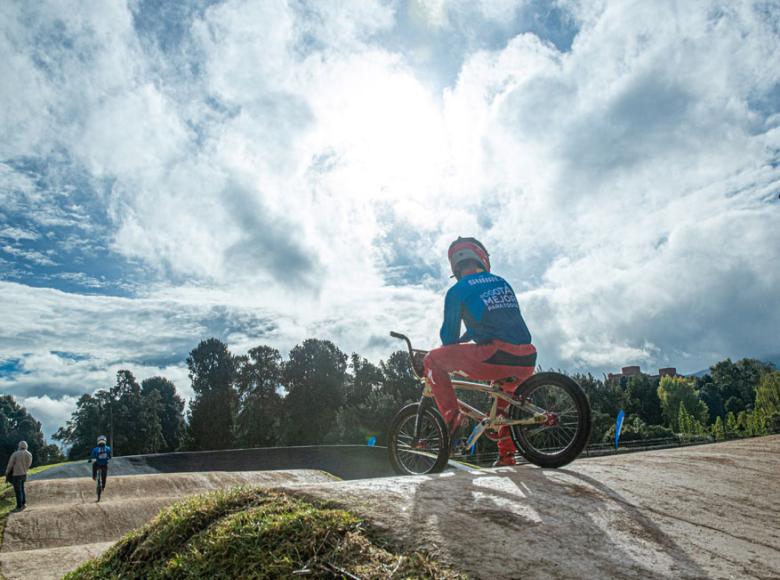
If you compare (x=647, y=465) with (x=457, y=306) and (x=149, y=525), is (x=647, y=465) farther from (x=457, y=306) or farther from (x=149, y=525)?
(x=149, y=525)

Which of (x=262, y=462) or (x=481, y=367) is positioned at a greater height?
(x=481, y=367)

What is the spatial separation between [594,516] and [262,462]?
28340 millimetres

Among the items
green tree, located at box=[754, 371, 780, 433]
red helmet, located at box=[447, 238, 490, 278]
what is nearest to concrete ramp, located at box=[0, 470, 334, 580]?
red helmet, located at box=[447, 238, 490, 278]

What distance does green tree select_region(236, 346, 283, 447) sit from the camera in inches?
2301

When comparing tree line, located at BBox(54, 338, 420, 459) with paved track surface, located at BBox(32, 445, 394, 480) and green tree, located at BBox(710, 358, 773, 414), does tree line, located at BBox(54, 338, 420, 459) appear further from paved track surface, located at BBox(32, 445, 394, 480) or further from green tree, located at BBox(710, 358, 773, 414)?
green tree, located at BBox(710, 358, 773, 414)

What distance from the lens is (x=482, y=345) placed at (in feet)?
16.7

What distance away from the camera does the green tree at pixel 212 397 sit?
6081 centimetres

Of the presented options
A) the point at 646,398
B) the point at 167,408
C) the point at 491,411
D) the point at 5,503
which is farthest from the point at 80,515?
the point at 646,398

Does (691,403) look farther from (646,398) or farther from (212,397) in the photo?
(212,397)

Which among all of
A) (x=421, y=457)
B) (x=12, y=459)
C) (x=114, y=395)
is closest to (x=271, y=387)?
(x=114, y=395)

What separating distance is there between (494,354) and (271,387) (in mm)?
67250

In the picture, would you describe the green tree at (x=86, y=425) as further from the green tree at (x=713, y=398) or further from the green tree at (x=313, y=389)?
the green tree at (x=713, y=398)

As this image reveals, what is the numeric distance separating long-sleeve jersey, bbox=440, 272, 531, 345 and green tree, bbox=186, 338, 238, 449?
60.5 metres

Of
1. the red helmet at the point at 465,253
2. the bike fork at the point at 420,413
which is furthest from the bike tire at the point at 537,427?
the red helmet at the point at 465,253
